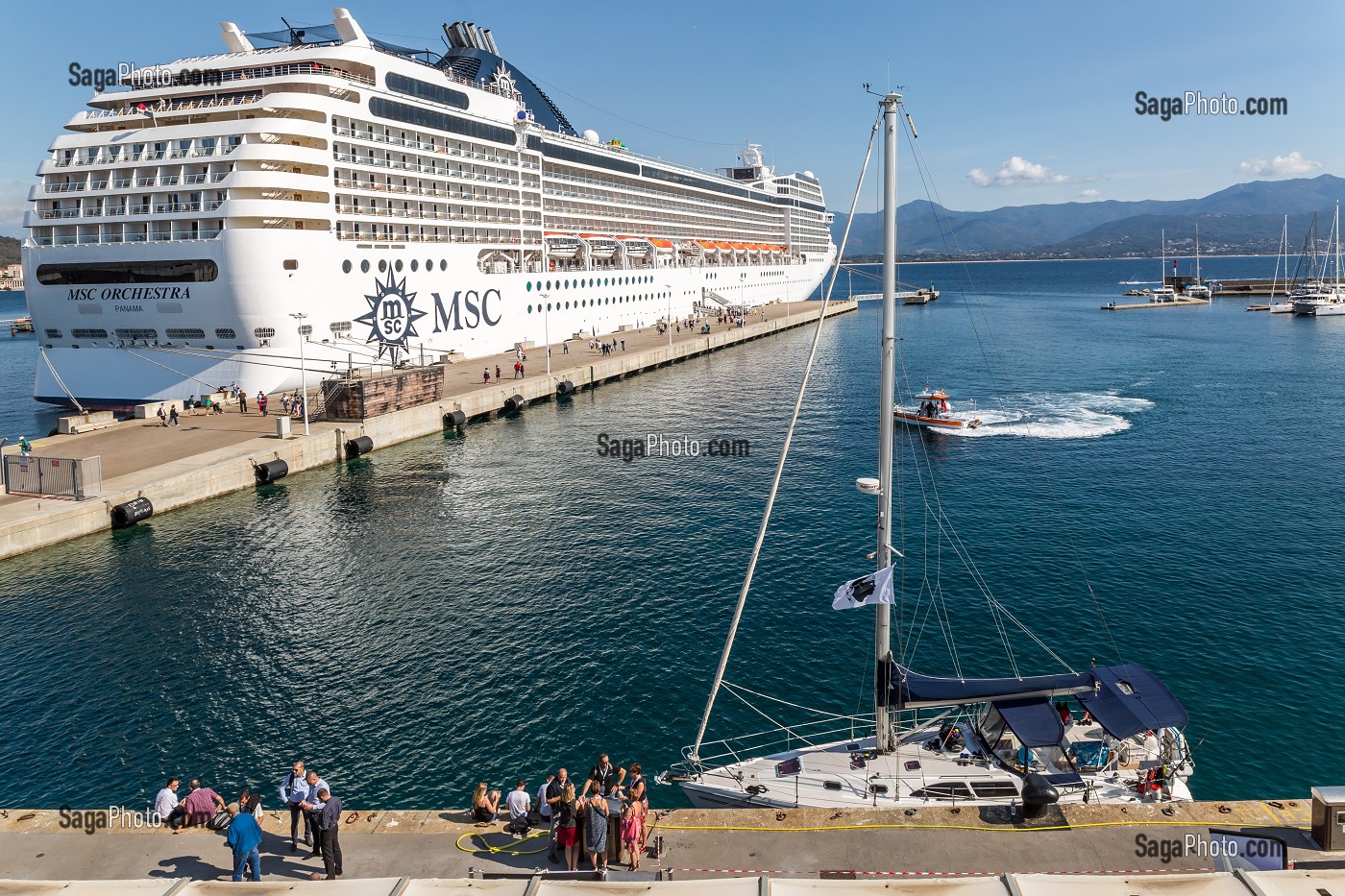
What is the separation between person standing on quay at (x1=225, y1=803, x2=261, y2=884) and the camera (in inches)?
→ 454

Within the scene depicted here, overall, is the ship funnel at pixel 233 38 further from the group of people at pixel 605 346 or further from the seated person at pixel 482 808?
the seated person at pixel 482 808

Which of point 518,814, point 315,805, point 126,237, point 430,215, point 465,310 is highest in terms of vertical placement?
point 430,215

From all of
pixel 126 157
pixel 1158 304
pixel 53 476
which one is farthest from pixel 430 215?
pixel 1158 304

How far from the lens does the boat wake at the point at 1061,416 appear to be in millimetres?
48562

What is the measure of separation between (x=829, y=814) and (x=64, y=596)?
24463 mm

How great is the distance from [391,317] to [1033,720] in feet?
159

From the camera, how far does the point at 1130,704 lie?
15.7 m

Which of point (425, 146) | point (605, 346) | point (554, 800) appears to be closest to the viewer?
point (554, 800)

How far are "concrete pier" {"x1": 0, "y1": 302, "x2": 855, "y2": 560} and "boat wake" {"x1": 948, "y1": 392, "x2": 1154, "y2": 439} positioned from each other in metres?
28.2

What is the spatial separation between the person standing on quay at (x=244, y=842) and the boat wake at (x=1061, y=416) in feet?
142

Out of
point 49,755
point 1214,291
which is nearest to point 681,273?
point 49,755

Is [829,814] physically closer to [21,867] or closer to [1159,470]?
[21,867]

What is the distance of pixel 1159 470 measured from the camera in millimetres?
39469

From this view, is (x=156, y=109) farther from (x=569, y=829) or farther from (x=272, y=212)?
(x=569, y=829)
